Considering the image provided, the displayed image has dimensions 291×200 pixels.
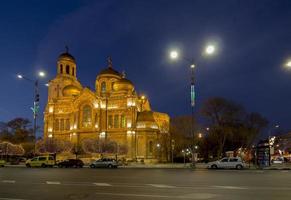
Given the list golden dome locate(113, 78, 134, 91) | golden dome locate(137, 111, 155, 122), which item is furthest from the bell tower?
golden dome locate(137, 111, 155, 122)

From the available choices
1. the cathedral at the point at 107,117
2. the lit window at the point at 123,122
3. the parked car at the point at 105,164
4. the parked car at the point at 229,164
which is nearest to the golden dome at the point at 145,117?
the cathedral at the point at 107,117

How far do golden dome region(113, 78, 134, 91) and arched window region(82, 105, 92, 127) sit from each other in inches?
322

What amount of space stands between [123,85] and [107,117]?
884 centimetres

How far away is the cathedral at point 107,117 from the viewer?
276ft

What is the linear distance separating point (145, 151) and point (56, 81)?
3282 centimetres

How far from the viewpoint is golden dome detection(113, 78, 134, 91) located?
297ft

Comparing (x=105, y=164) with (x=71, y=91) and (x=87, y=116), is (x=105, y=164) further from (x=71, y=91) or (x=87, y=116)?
(x=71, y=91)

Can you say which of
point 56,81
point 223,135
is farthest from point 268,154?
point 56,81

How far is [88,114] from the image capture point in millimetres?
89688

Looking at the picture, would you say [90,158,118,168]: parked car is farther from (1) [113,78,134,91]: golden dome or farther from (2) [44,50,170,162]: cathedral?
(1) [113,78,134,91]: golden dome

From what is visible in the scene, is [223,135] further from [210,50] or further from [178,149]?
[210,50]

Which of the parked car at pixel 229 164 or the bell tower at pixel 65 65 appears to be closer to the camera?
the parked car at pixel 229 164

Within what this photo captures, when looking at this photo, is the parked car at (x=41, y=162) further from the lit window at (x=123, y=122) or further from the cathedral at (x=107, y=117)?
the lit window at (x=123, y=122)

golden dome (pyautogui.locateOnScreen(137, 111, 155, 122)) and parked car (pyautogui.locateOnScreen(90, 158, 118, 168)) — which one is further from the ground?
golden dome (pyautogui.locateOnScreen(137, 111, 155, 122))
